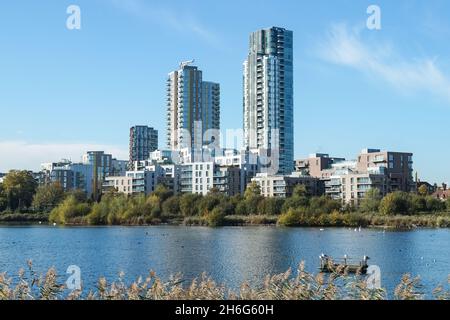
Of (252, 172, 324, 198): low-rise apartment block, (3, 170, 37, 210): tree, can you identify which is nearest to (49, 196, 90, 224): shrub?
(3, 170, 37, 210): tree

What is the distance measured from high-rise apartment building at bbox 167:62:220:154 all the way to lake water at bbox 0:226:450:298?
10167cm

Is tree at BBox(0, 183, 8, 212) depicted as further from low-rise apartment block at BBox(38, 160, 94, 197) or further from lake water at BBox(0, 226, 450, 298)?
lake water at BBox(0, 226, 450, 298)

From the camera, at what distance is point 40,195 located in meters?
128

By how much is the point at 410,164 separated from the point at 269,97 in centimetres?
4236

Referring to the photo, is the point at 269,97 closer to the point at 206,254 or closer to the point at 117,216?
the point at 117,216

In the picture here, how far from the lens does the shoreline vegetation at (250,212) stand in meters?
98.1

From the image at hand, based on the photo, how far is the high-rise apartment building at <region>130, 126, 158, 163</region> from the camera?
196125 mm

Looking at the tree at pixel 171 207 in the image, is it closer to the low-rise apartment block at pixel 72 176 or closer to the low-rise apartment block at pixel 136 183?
the low-rise apartment block at pixel 136 183

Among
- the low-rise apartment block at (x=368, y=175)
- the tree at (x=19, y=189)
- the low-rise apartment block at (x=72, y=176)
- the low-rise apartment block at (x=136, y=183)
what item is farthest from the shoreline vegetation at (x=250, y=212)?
the low-rise apartment block at (x=72, y=176)

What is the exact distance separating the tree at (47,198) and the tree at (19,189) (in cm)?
284

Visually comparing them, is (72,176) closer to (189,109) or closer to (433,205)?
(189,109)

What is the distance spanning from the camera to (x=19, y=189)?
130 metres

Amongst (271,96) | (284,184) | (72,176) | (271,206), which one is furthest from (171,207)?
(72,176)

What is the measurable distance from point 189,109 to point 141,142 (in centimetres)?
2624
